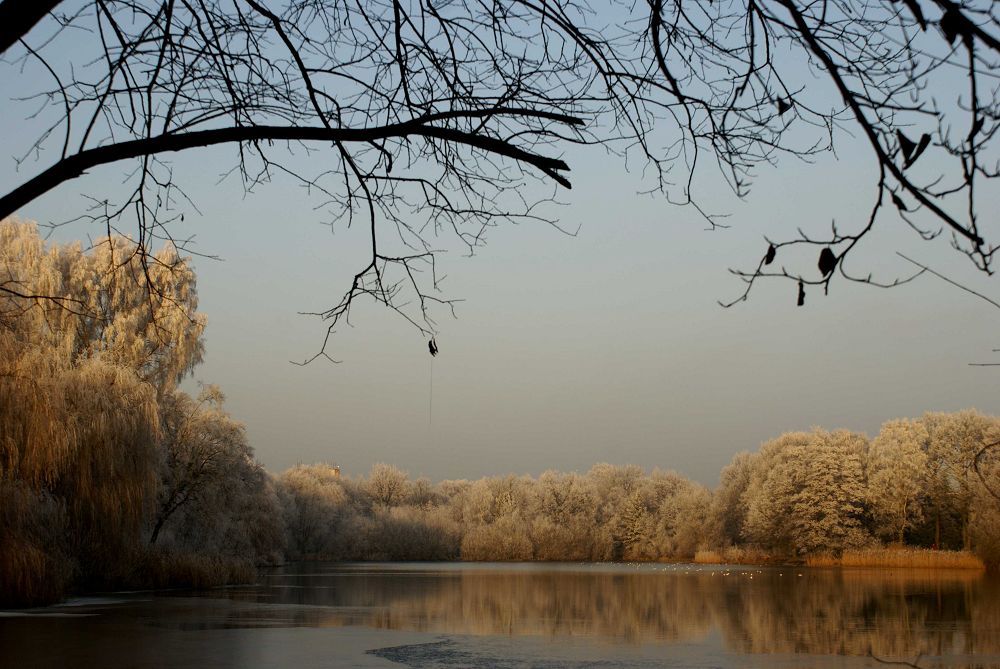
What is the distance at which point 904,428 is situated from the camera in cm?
4697

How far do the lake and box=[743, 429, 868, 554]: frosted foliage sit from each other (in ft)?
67.1

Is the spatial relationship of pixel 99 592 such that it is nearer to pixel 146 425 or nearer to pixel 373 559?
pixel 146 425

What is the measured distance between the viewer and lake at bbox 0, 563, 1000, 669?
11.6 m

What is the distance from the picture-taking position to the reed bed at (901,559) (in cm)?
4019

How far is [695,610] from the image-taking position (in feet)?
64.1

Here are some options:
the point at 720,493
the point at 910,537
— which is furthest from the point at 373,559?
the point at 910,537

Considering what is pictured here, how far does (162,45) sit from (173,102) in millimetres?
196

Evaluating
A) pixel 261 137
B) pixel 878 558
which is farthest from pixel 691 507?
pixel 261 137

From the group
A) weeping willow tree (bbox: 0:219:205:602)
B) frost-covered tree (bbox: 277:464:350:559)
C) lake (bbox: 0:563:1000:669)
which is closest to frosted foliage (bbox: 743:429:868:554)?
lake (bbox: 0:563:1000:669)

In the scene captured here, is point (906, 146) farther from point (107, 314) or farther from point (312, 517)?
point (312, 517)

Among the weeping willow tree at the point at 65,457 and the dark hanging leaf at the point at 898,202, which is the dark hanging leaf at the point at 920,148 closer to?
the dark hanging leaf at the point at 898,202

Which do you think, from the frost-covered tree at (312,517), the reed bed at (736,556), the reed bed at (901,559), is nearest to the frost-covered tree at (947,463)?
the reed bed at (901,559)

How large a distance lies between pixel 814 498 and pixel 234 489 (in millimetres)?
27062

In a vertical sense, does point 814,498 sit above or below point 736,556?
above
